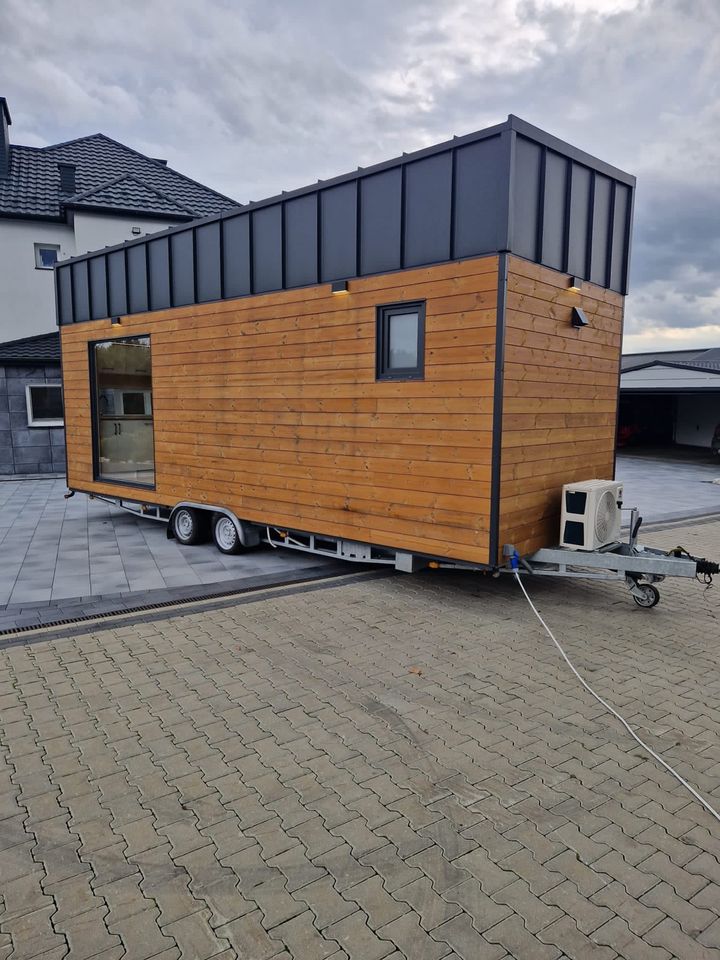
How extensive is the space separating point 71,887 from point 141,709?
68.2 inches

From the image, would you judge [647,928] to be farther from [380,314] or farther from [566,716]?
[380,314]

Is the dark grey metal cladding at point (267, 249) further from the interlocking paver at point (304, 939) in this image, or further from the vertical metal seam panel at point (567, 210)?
the interlocking paver at point (304, 939)

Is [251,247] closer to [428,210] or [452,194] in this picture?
[428,210]

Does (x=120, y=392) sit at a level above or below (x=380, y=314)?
below

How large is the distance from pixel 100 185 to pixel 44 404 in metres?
7.31

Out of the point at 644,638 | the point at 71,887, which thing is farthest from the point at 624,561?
the point at 71,887

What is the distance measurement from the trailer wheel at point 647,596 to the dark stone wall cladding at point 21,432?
15.8m

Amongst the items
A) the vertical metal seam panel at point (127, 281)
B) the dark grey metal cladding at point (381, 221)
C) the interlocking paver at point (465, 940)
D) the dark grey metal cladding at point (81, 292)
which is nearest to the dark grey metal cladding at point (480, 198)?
the dark grey metal cladding at point (381, 221)

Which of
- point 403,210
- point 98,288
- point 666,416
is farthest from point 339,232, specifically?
point 666,416

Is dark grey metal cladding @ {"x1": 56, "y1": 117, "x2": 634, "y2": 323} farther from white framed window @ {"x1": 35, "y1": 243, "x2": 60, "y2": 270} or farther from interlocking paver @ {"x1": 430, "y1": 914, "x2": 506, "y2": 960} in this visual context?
white framed window @ {"x1": 35, "y1": 243, "x2": 60, "y2": 270}

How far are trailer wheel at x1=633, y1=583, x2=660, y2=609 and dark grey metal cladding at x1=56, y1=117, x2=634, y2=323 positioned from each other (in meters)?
3.50

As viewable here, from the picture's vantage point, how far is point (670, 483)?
1822 cm

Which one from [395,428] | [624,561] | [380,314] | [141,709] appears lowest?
[141,709]

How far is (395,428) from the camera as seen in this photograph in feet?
22.9
